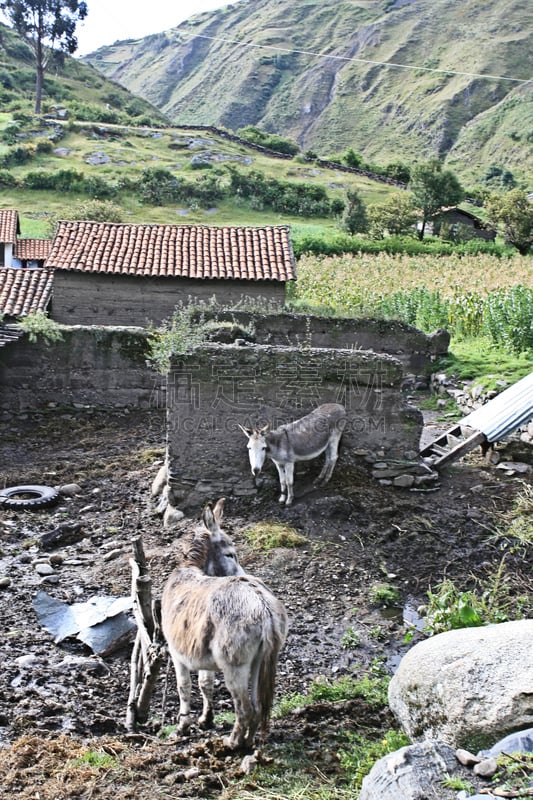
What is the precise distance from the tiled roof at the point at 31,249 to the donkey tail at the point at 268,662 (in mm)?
34588

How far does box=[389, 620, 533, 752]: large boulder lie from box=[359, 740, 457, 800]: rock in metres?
0.45

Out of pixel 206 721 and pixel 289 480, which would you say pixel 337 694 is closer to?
pixel 206 721

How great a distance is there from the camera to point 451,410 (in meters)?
16.6

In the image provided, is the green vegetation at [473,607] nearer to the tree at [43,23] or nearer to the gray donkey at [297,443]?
the gray donkey at [297,443]

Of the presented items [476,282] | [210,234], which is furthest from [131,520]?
[476,282]

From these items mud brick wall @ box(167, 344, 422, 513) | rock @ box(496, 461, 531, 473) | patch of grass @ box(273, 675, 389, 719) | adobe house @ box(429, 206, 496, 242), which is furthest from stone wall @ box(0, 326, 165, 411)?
adobe house @ box(429, 206, 496, 242)

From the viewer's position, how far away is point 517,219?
4681cm

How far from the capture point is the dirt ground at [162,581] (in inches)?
199

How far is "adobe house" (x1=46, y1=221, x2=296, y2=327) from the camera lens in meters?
21.1

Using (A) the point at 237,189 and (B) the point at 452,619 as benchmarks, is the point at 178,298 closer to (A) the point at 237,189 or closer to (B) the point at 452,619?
(B) the point at 452,619

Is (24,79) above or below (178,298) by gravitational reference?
above

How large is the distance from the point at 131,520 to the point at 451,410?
8775mm

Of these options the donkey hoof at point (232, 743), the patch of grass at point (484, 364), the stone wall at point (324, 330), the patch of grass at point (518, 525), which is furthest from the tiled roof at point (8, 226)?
→ the donkey hoof at point (232, 743)

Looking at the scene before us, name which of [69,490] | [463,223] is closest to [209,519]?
[69,490]
